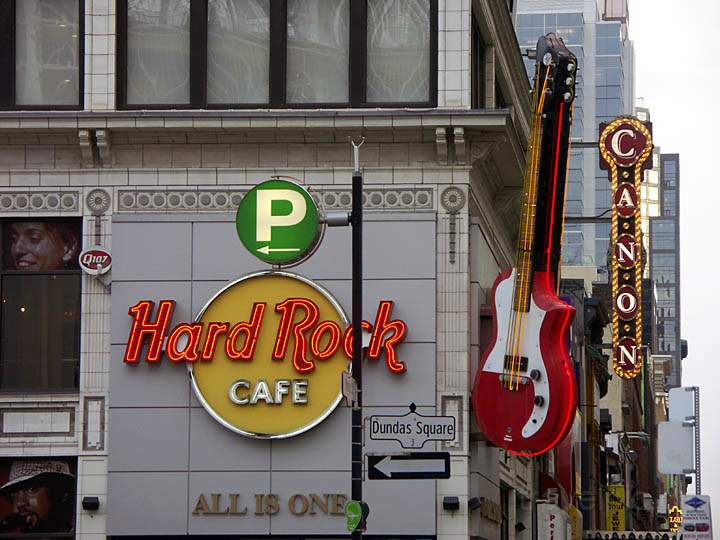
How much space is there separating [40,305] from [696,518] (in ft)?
42.6

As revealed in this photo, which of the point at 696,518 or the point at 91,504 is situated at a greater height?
the point at 91,504

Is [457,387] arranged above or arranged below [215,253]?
below

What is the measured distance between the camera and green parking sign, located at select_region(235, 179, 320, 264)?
90.4 feet

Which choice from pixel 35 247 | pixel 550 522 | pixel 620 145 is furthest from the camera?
pixel 620 145

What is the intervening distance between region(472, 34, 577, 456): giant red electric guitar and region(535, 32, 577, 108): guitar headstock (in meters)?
Answer: 0.02

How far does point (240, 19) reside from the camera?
33125mm

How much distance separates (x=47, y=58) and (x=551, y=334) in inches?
442

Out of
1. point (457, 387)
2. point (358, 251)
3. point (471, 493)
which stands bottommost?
point (471, 493)

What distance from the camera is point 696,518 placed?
102 feet

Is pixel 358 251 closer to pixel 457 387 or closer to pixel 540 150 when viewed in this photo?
pixel 457 387

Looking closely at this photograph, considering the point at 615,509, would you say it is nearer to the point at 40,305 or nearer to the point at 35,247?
the point at 40,305

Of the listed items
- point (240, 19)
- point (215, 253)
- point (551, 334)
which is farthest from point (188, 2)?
point (551, 334)

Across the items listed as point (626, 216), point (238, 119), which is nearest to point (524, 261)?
point (238, 119)

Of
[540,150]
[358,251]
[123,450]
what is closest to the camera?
[358,251]
